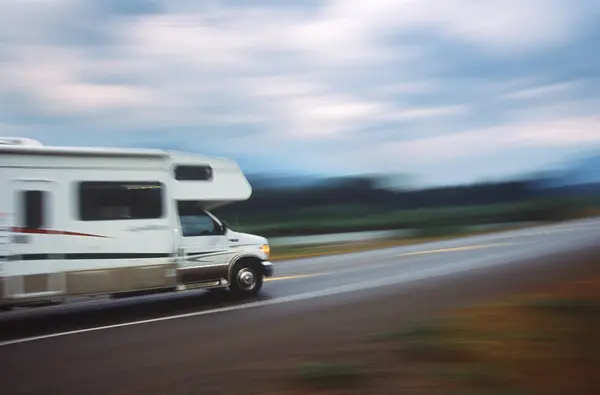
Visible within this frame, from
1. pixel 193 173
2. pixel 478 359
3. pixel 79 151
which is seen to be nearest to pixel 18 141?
pixel 79 151

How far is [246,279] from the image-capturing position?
12.6 meters

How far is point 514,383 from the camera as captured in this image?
5652 millimetres

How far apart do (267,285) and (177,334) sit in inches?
196

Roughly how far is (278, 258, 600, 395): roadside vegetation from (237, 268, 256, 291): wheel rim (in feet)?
15.5

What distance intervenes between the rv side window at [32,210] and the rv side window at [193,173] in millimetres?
2358

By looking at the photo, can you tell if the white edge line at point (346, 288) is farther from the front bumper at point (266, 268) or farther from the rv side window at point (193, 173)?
the rv side window at point (193, 173)

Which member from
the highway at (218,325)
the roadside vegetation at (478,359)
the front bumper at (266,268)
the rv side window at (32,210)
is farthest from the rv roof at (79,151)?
the roadside vegetation at (478,359)

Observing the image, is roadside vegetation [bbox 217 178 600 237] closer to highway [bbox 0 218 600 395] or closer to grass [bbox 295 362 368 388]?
highway [bbox 0 218 600 395]

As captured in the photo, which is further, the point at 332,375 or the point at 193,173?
the point at 193,173

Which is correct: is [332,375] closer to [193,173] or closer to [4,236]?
[4,236]

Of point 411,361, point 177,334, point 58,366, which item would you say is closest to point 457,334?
point 411,361

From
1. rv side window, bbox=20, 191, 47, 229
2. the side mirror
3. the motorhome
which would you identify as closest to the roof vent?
the motorhome

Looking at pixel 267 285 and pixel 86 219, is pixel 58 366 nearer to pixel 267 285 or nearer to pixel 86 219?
pixel 86 219

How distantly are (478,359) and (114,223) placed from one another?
6.63m
